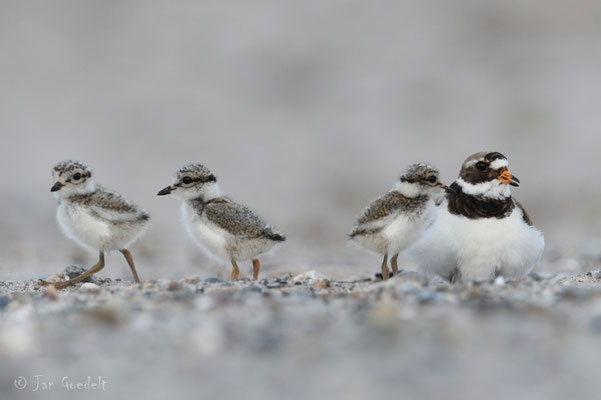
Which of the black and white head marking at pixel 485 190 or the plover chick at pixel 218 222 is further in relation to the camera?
the plover chick at pixel 218 222

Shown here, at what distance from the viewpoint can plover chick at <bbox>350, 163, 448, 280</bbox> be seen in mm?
5207

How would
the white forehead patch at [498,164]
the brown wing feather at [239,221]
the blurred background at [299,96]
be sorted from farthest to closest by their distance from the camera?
the blurred background at [299,96] < the brown wing feather at [239,221] < the white forehead patch at [498,164]

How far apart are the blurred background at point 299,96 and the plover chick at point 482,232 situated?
7979 mm

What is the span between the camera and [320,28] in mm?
20984

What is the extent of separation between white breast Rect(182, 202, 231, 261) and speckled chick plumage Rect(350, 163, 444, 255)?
32.1 inches

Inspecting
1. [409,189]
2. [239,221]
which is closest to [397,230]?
[409,189]

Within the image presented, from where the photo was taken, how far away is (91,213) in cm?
543

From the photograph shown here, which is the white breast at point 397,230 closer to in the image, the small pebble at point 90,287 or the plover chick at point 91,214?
the plover chick at point 91,214

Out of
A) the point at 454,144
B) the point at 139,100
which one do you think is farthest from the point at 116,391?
the point at 139,100

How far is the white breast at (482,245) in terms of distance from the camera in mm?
4715

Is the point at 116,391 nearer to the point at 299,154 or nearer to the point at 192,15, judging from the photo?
the point at 299,154

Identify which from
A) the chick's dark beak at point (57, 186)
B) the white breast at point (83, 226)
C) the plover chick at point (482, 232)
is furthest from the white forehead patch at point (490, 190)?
the chick's dark beak at point (57, 186)

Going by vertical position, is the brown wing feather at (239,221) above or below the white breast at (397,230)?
above

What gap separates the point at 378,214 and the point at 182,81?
15.2 m
